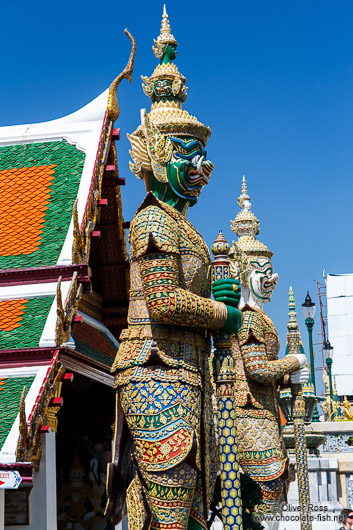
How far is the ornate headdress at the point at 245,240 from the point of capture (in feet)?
33.3

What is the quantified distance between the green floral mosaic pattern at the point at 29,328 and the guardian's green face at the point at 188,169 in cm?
187

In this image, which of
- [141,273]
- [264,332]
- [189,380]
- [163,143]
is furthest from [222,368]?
[264,332]

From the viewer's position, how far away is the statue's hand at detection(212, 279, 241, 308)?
21.9 feet

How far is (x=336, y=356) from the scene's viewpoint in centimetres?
5219

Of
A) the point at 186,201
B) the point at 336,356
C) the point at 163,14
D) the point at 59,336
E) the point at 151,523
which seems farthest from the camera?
the point at 336,356

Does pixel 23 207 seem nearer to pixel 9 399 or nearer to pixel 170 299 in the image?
pixel 9 399

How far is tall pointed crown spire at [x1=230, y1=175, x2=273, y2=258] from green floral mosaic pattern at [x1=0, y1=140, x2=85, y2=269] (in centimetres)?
253

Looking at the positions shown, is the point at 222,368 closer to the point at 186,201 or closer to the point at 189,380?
the point at 189,380

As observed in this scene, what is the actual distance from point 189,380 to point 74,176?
3.48 m

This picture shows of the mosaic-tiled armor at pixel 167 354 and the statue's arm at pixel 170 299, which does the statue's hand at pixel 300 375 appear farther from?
the statue's arm at pixel 170 299

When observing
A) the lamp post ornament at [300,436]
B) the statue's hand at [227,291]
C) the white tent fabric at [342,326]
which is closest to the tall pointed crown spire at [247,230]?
the lamp post ornament at [300,436]

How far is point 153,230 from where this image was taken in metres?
6.52

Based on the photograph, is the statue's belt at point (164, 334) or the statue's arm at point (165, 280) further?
the statue's belt at point (164, 334)

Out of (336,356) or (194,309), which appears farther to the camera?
(336,356)
